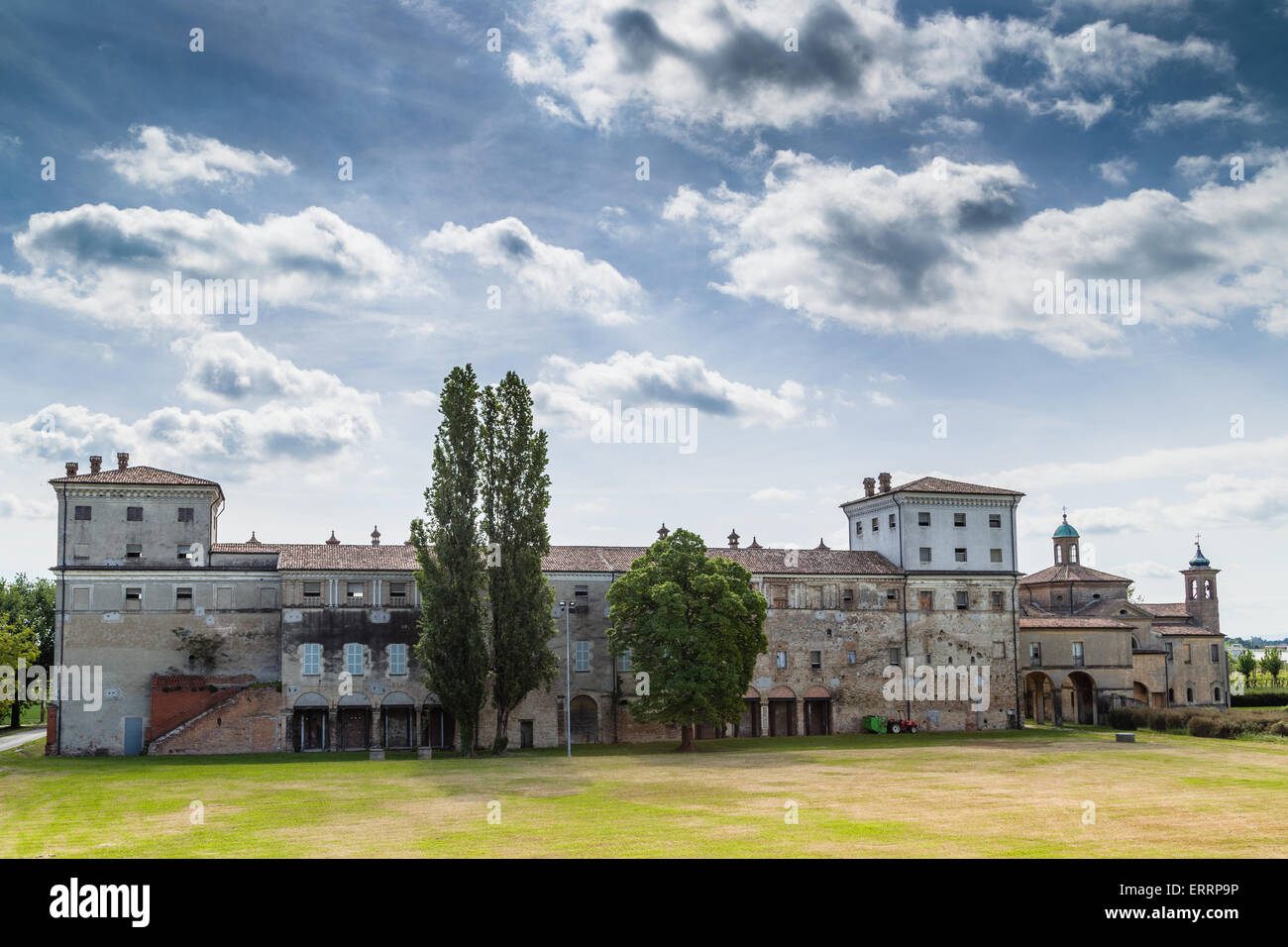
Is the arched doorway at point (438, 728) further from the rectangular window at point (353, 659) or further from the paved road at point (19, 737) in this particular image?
the paved road at point (19, 737)

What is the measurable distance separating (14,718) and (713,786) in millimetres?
69103

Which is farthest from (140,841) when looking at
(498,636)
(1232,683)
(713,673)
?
(1232,683)

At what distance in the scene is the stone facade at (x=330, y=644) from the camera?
57.6 metres

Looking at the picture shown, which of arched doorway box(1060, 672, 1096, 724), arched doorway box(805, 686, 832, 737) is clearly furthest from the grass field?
arched doorway box(1060, 672, 1096, 724)

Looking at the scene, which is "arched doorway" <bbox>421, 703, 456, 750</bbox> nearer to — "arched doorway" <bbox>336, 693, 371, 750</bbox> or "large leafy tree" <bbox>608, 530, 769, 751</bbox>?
"arched doorway" <bbox>336, 693, 371, 750</bbox>

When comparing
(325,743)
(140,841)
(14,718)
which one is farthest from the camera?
(14,718)

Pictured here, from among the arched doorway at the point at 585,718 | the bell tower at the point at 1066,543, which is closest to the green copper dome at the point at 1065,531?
the bell tower at the point at 1066,543

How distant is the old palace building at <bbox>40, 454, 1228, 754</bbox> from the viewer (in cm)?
5800

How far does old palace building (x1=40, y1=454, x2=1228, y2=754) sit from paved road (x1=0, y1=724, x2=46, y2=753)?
10.7 metres

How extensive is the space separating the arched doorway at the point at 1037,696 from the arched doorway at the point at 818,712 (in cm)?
1697

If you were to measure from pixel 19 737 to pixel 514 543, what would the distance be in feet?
139

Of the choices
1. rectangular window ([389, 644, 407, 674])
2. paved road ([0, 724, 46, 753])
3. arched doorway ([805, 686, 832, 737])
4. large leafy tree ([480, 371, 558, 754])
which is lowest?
paved road ([0, 724, 46, 753])
